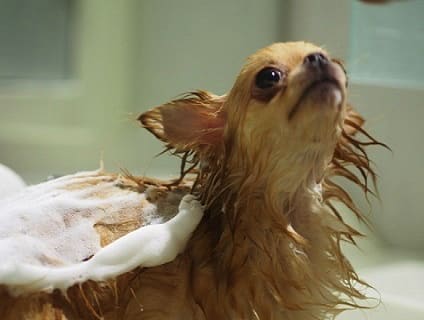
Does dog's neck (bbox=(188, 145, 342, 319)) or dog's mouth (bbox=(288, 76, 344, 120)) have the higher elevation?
dog's mouth (bbox=(288, 76, 344, 120))

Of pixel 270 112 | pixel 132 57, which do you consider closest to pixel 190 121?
pixel 270 112

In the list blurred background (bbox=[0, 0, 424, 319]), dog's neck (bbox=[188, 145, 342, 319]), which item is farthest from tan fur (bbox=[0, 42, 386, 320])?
blurred background (bbox=[0, 0, 424, 319])

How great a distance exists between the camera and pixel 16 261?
630mm

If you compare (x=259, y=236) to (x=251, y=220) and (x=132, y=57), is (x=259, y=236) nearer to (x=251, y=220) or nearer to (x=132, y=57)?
(x=251, y=220)

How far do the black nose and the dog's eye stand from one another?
1.1 inches

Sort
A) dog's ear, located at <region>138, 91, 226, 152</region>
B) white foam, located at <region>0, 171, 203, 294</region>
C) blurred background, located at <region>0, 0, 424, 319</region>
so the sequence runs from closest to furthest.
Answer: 1. white foam, located at <region>0, 171, 203, 294</region>
2. dog's ear, located at <region>138, 91, 226, 152</region>
3. blurred background, located at <region>0, 0, 424, 319</region>

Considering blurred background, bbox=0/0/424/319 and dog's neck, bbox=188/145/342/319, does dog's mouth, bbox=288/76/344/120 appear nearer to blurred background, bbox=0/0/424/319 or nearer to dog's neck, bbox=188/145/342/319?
dog's neck, bbox=188/145/342/319

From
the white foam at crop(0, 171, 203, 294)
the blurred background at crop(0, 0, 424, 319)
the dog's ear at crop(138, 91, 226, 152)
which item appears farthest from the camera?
the blurred background at crop(0, 0, 424, 319)

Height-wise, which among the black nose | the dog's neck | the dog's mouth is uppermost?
the black nose

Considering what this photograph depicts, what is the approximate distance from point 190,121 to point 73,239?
176mm

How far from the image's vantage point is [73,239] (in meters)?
0.67

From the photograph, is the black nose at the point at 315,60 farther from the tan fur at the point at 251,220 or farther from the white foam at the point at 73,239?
the white foam at the point at 73,239

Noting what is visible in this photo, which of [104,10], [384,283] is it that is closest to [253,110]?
[384,283]

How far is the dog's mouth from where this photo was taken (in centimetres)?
63
